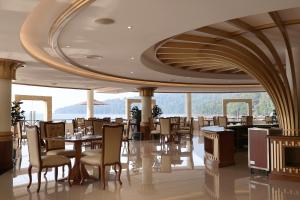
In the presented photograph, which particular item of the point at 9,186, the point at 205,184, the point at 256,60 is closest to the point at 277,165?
the point at 205,184

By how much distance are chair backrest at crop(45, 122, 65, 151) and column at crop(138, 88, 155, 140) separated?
8085mm

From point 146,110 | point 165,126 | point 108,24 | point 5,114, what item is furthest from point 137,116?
point 108,24

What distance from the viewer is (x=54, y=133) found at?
7.67 metres

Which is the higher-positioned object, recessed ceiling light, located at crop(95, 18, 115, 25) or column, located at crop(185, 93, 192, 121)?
recessed ceiling light, located at crop(95, 18, 115, 25)

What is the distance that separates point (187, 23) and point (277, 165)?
11.6ft

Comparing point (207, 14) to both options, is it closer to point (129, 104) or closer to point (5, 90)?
point (5, 90)

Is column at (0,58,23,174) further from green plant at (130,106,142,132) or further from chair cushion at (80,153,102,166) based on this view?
green plant at (130,106,142,132)

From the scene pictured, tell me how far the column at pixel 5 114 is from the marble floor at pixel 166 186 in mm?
341

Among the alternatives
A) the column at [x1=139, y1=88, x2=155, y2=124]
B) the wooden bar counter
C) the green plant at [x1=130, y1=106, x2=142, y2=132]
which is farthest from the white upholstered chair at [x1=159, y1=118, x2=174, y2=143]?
the wooden bar counter

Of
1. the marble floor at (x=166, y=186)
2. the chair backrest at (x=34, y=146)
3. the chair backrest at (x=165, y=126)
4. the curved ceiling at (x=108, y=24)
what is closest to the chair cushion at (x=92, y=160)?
the marble floor at (x=166, y=186)

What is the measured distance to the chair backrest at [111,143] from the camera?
230 inches

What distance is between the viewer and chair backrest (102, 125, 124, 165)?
585 centimetres

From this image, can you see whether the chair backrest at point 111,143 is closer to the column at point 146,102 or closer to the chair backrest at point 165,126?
the chair backrest at point 165,126

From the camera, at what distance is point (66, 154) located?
22.4 feet
